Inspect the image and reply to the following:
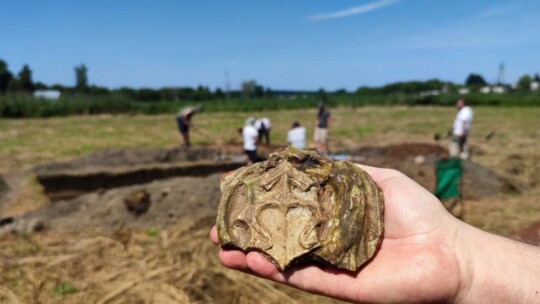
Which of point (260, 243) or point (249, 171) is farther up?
point (249, 171)

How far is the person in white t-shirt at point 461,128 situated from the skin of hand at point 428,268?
12069mm

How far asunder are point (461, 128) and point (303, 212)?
12.8 m

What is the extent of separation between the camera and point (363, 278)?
9.52 feet

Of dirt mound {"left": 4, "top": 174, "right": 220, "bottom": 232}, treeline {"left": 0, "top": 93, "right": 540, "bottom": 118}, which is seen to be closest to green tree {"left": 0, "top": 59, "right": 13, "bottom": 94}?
treeline {"left": 0, "top": 93, "right": 540, "bottom": 118}

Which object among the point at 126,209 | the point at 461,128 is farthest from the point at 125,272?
the point at 461,128

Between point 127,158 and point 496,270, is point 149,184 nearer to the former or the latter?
point 127,158

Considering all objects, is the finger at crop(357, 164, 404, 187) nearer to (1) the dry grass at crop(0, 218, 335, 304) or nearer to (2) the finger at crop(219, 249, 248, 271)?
(2) the finger at crop(219, 249, 248, 271)

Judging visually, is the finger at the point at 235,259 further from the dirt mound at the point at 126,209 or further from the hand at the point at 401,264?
the dirt mound at the point at 126,209

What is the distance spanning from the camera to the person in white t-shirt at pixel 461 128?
46.5ft

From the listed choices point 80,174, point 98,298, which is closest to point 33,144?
point 80,174

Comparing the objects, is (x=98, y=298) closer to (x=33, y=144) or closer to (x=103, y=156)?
(x=103, y=156)

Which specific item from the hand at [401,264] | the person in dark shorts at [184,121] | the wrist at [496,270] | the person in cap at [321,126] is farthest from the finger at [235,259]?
the person in dark shorts at [184,121]

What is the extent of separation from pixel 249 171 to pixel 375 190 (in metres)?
0.92

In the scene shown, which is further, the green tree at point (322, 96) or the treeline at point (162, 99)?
the green tree at point (322, 96)
